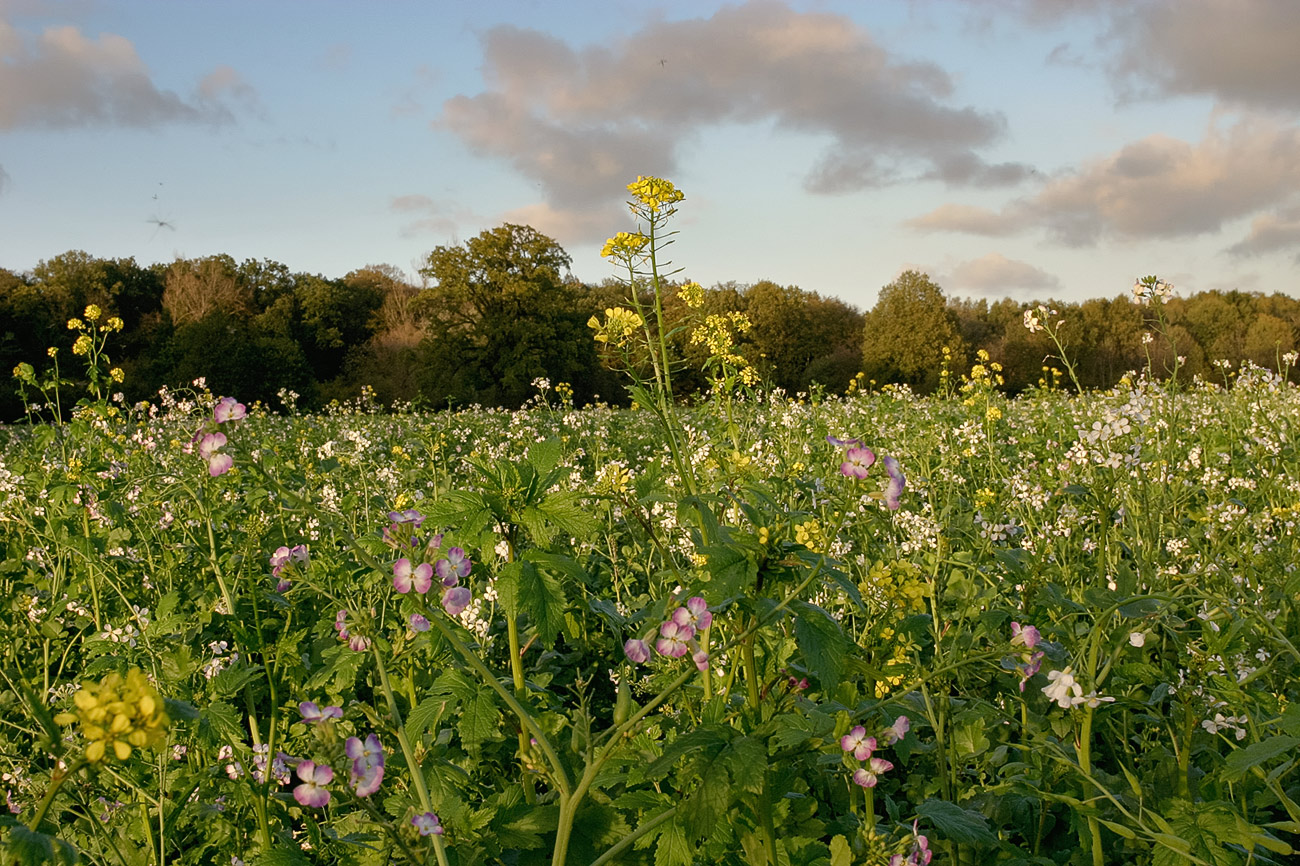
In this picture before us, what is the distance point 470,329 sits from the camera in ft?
128

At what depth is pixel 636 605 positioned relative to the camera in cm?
370

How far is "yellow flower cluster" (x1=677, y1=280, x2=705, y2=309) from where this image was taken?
294 centimetres

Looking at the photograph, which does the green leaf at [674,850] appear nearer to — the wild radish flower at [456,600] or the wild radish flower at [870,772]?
the wild radish flower at [870,772]

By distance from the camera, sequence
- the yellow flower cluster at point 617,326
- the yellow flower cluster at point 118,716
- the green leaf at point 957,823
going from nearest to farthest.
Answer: the yellow flower cluster at point 118,716, the green leaf at point 957,823, the yellow flower cluster at point 617,326

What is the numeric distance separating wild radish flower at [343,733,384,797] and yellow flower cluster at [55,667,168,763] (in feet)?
1.37

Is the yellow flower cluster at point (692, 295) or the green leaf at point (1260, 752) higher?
the yellow flower cluster at point (692, 295)

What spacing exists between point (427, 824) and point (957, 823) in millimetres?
1003

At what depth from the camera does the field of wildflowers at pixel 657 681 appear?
1.41 m

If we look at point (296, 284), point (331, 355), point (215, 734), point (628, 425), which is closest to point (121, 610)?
point (215, 734)

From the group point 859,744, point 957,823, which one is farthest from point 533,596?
point 957,823

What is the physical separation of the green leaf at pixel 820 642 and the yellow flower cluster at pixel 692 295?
5.55 feet

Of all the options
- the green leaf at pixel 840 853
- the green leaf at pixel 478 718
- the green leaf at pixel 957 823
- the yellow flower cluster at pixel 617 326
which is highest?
the yellow flower cluster at pixel 617 326

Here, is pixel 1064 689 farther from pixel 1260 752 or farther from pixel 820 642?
pixel 820 642

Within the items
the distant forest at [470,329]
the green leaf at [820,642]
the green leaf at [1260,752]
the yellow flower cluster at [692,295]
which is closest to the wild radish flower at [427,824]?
the green leaf at [820,642]
